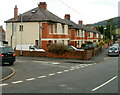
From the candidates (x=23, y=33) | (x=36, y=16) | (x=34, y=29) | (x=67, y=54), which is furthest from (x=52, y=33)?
(x=67, y=54)

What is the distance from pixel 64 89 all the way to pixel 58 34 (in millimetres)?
29682

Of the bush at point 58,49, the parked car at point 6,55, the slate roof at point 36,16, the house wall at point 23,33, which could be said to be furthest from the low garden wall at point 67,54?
the parked car at point 6,55

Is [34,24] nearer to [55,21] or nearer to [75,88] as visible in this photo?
[55,21]

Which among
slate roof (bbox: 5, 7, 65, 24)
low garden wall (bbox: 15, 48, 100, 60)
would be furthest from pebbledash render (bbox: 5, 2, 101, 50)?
low garden wall (bbox: 15, 48, 100, 60)

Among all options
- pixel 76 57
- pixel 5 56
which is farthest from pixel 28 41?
pixel 5 56

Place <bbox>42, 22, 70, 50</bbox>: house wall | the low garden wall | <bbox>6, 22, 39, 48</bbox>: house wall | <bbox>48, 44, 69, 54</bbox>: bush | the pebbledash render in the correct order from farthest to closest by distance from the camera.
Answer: <bbox>6, 22, 39, 48</bbox>: house wall → the pebbledash render → <bbox>42, 22, 70, 50</bbox>: house wall → <bbox>48, 44, 69, 54</bbox>: bush → the low garden wall

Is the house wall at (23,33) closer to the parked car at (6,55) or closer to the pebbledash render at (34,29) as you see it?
the pebbledash render at (34,29)

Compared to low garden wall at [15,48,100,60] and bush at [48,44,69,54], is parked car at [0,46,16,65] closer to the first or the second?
bush at [48,44,69,54]

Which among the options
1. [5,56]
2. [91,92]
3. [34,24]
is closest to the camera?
[91,92]

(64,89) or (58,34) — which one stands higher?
(58,34)

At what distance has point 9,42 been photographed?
39.2 meters

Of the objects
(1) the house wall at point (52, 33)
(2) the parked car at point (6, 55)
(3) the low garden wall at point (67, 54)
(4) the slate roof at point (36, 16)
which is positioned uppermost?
(4) the slate roof at point (36, 16)

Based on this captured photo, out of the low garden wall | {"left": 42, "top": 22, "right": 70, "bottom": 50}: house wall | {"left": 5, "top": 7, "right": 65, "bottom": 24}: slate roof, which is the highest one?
{"left": 5, "top": 7, "right": 65, "bottom": 24}: slate roof

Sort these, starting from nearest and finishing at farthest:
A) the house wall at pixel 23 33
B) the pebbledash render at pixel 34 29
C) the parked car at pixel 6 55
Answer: the parked car at pixel 6 55
the pebbledash render at pixel 34 29
the house wall at pixel 23 33
